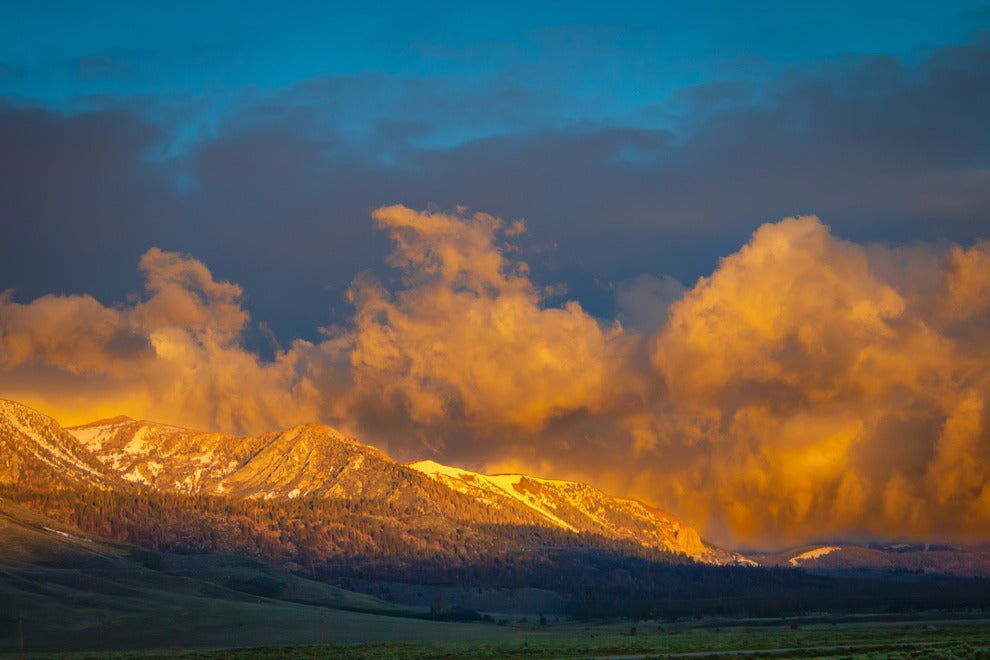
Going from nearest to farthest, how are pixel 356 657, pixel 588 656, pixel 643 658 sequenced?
pixel 643 658 < pixel 588 656 < pixel 356 657

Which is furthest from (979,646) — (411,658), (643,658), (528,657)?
(411,658)

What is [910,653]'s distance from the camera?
561ft

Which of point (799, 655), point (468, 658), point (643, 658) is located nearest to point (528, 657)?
point (468, 658)

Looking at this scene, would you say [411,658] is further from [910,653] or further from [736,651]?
[910,653]

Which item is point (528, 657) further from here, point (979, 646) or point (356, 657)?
point (979, 646)

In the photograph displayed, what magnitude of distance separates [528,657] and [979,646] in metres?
68.6

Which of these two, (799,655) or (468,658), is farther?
(468,658)

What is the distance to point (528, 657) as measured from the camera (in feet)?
615

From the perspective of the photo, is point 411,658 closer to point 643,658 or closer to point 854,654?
point 643,658

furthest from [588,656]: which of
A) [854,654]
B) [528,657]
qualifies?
[854,654]

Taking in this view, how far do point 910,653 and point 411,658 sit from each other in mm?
76029

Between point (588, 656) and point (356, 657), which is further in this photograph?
point (356, 657)

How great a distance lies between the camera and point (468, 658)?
189m

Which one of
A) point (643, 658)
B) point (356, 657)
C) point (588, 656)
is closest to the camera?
point (643, 658)
